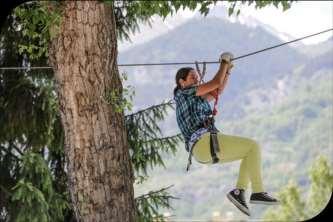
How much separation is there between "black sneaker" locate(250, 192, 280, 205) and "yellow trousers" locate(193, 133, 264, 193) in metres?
0.03

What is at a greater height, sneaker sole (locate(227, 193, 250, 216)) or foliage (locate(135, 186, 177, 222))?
sneaker sole (locate(227, 193, 250, 216))

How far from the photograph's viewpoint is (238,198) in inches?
141

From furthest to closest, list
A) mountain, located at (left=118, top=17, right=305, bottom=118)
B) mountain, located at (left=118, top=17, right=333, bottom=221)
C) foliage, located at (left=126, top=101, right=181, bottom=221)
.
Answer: mountain, located at (left=118, top=17, right=333, bottom=221)
mountain, located at (left=118, top=17, right=305, bottom=118)
foliage, located at (left=126, top=101, right=181, bottom=221)

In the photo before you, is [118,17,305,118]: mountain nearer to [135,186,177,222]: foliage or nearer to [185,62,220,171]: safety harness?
[135,186,177,222]: foliage

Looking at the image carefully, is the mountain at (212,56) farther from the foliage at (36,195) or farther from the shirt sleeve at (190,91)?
the shirt sleeve at (190,91)

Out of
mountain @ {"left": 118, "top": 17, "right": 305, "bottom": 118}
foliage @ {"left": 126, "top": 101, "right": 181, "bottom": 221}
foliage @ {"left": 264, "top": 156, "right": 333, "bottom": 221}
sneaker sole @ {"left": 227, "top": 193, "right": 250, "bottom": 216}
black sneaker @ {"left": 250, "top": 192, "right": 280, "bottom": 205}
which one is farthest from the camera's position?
mountain @ {"left": 118, "top": 17, "right": 305, "bottom": 118}

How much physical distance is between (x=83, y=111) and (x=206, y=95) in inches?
23.8

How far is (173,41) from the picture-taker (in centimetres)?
4344

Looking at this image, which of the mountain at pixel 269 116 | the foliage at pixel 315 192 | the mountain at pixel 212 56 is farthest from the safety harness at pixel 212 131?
the mountain at pixel 269 116

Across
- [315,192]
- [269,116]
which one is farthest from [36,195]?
[269,116]

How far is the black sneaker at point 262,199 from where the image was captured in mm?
3416

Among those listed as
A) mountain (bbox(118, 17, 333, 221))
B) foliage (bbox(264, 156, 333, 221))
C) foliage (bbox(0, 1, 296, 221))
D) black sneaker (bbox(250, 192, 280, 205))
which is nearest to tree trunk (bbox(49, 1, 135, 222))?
black sneaker (bbox(250, 192, 280, 205))

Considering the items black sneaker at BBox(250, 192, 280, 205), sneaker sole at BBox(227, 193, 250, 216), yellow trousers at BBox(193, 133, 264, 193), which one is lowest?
sneaker sole at BBox(227, 193, 250, 216)

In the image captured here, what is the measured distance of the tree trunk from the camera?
3.43 metres
